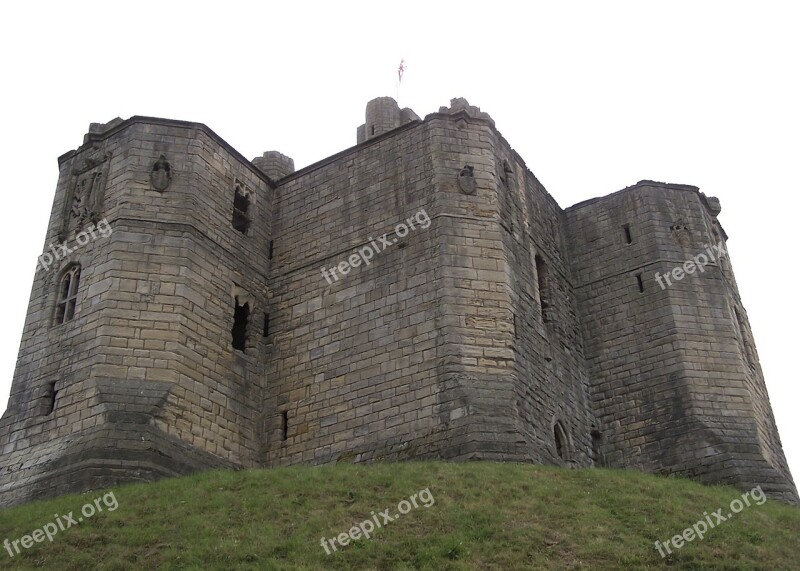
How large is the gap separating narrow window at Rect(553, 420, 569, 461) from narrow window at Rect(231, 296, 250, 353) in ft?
24.4

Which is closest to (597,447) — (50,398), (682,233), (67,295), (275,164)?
(682,233)

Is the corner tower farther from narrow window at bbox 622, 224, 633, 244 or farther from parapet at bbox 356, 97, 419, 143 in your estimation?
parapet at bbox 356, 97, 419, 143

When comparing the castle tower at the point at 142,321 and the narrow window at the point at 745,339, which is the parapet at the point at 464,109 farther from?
the narrow window at the point at 745,339

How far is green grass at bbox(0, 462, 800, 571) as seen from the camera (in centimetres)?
1603

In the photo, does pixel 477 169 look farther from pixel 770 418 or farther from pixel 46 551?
pixel 46 551

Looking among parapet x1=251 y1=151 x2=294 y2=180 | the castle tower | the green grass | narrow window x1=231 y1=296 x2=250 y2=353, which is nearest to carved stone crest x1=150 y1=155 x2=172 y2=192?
the castle tower

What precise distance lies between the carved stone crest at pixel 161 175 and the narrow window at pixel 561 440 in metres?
10.5

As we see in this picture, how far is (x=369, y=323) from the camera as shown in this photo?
949 inches

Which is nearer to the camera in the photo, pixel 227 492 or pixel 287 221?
pixel 227 492

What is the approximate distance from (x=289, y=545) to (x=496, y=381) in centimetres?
695

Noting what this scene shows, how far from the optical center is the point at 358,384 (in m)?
23.5

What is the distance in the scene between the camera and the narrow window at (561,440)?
77.7 feet

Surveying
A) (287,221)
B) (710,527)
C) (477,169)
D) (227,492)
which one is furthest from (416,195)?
(710,527)

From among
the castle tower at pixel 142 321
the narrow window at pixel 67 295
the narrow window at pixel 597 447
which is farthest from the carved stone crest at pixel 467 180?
the narrow window at pixel 67 295
